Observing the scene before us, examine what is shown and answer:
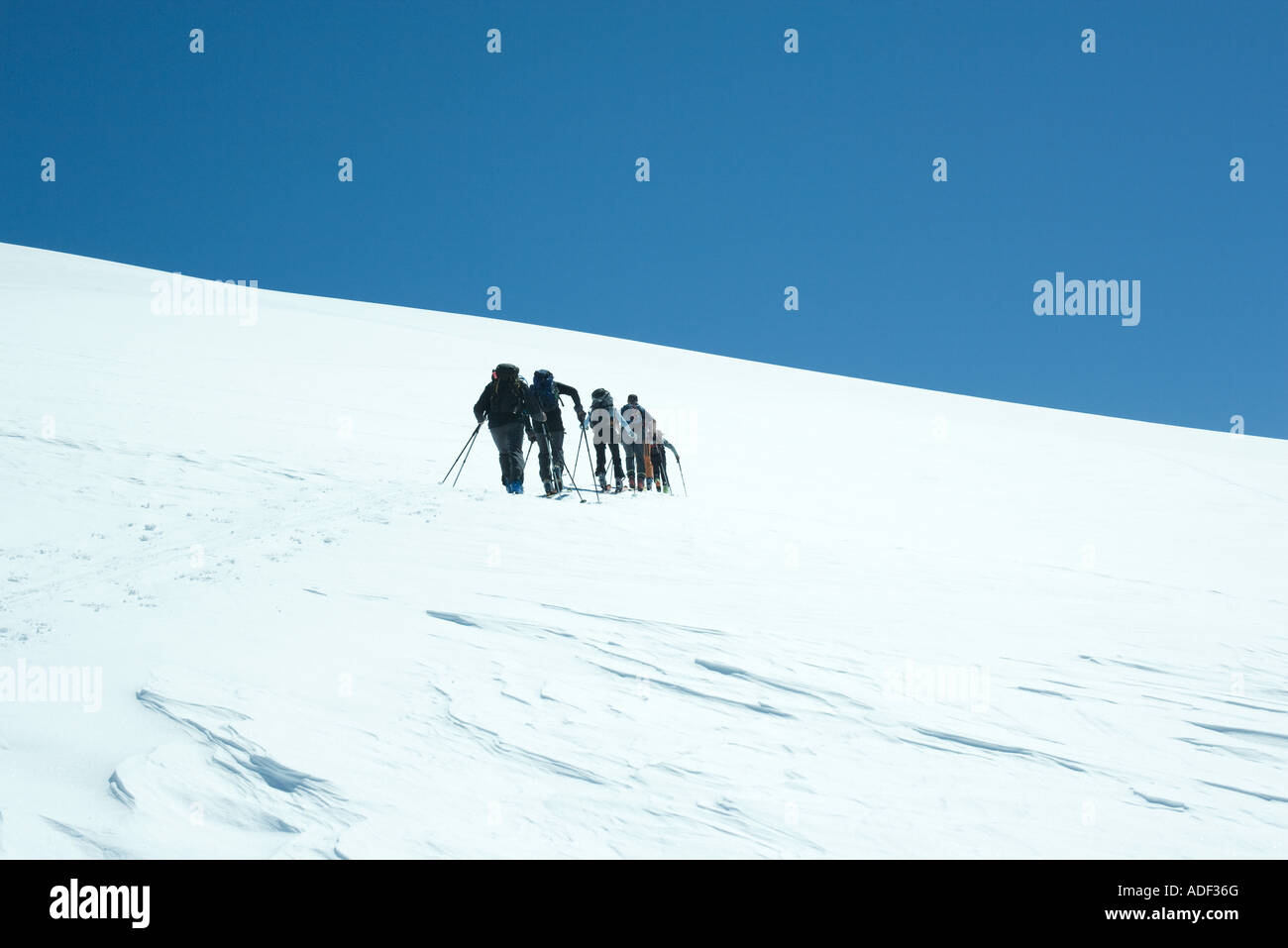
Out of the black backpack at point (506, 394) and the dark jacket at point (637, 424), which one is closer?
the black backpack at point (506, 394)

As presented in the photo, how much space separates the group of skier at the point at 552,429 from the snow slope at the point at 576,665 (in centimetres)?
72

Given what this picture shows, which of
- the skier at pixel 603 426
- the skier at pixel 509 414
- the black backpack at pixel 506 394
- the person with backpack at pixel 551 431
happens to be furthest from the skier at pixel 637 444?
the black backpack at pixel 506 394

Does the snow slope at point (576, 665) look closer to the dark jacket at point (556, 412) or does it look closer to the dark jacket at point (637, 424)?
the dark jacket at point (556, 412)

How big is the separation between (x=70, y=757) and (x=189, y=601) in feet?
7.20

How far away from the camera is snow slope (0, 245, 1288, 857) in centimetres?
367

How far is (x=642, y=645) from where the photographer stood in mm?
5617

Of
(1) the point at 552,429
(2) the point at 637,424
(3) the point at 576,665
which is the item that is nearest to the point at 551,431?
(1) the point at 552,429

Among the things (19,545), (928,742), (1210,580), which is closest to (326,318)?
(19,545)

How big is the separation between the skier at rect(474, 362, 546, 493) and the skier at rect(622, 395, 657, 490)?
1.88m

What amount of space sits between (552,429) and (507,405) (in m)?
1.01

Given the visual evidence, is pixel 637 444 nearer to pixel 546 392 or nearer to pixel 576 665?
pixel 546 392

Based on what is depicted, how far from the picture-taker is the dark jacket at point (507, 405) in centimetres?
1092

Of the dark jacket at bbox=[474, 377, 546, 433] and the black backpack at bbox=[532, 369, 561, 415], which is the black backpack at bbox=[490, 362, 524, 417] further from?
the black backpack at bbox=[532, 369, 561, 415]

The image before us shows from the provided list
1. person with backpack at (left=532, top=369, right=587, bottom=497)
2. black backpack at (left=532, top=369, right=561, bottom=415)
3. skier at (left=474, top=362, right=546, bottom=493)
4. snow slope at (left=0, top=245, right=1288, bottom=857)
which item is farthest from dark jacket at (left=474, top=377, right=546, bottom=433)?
snow slope at (left=0, top=245, right=1288, bottom=857)
